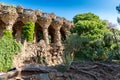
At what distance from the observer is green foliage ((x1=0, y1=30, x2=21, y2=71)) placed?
78.5ft

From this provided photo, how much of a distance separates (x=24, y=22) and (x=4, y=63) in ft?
43.0

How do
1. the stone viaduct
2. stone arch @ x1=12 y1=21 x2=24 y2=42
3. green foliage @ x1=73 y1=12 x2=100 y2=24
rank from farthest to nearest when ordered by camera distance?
1. green foliage @ x1=73 y1=12 x2=100 y2=24
2. stone arch @ x1=12 y1=21 x2=24 y2=42
3. the stone viaduct

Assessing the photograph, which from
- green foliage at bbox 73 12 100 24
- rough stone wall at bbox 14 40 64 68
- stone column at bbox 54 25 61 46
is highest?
green foliage at bbox 73 12 100 24

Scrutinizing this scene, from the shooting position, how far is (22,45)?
27828 millimetres

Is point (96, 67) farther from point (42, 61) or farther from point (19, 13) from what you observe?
point (19, 13)

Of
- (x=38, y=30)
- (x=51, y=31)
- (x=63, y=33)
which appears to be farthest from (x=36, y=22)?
(x=63, y=33)

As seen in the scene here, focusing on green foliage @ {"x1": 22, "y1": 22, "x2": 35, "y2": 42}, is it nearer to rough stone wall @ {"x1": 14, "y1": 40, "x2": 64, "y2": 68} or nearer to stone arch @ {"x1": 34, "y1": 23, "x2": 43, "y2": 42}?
stone arch @ {"x1": 34, "y1": 23, "x2": 43, "y2": 42}

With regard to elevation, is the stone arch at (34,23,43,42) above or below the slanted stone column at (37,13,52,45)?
below

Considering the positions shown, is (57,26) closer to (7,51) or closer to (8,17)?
(8,17)

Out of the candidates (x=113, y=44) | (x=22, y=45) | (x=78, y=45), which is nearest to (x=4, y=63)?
(x=22, y=45)

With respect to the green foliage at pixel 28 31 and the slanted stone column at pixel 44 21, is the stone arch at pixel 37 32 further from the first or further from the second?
the green foliage at pixel 28 31

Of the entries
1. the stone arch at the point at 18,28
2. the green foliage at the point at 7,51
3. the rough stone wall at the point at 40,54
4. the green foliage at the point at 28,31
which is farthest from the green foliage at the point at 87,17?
the green foliage at the point at 7,51

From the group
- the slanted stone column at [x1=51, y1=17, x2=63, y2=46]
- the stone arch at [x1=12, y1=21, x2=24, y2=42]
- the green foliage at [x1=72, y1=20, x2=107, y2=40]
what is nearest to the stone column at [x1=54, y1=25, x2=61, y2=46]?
the slanted stone column at [x1=51, y1=17, x2=63, y2=46]

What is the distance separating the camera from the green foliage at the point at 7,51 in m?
23.9
